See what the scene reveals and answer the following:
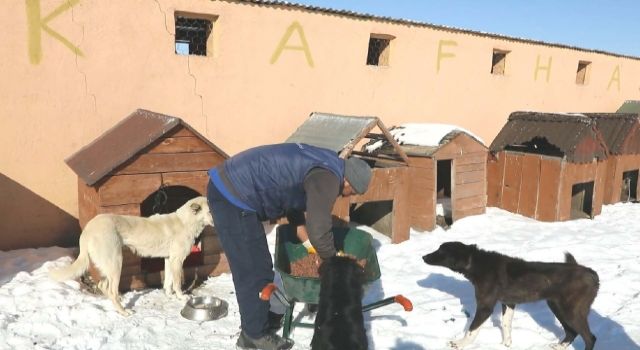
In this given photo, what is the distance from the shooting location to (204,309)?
4.52 metres

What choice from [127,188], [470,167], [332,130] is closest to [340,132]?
[332,130]

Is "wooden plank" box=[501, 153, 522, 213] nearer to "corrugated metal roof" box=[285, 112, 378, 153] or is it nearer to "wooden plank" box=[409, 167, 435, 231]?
"wooden plank" box=[409, 167, 435, 231]

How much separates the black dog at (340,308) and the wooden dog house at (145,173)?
249 cm

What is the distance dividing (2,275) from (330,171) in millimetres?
4021

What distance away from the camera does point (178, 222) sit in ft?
16.2

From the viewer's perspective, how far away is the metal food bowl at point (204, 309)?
4.50 m

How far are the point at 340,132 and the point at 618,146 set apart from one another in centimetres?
616

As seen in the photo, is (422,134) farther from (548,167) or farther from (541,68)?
(541,68)

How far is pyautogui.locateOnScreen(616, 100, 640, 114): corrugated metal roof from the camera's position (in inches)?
540

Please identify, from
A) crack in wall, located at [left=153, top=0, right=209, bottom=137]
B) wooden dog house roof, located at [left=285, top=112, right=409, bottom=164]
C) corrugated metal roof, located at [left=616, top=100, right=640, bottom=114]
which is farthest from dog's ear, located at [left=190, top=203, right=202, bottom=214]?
corrugated metal roof, located at [left=616, top=100, right=640, bottom=114]

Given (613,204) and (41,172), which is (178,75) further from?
(613,204)

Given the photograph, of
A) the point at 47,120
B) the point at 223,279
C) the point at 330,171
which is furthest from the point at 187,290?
the point at 47,120

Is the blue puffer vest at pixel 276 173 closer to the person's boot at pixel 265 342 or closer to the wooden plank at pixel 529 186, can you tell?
the person's boot at pixel 265 342

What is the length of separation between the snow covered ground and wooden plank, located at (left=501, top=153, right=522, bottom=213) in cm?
242
